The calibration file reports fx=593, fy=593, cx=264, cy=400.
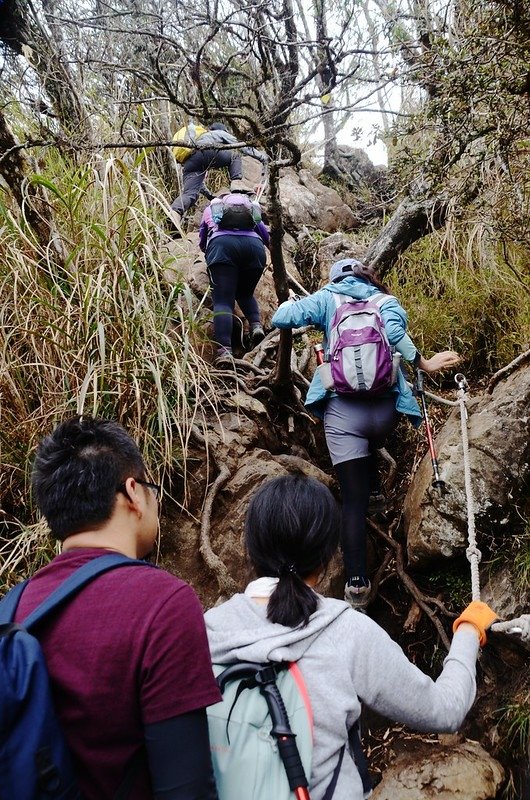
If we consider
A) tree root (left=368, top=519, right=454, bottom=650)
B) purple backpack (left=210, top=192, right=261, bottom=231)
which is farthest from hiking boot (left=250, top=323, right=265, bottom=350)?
tree root (left=368, top=519, right=454, bottom=650)

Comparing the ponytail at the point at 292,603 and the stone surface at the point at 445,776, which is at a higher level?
the ponytail at the point at 292,603

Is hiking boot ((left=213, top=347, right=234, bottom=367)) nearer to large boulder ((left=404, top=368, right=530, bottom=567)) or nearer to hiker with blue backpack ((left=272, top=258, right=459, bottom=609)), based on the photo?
hiker with blue backpack ((left=272, top=258, right=459, bottom=609))

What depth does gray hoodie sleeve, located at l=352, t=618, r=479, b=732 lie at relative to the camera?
1280 millimetres

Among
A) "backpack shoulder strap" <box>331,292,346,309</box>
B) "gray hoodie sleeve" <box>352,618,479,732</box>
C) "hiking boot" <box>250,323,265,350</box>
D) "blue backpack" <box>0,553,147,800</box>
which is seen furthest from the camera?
"hiking boot" <box>250,323,265,350</box>

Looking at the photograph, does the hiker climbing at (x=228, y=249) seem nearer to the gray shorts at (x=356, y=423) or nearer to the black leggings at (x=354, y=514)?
the gray shorts at (x=356, y=423)

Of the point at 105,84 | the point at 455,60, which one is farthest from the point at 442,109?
the point at 105,84

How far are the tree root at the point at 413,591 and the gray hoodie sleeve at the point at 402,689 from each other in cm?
177

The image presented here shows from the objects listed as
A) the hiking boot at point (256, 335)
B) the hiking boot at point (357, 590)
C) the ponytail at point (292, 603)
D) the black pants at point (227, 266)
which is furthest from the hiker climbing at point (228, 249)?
the ponytail at point (292, 603)

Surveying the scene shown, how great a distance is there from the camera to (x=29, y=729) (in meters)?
0.98

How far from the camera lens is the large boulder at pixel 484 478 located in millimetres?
3002

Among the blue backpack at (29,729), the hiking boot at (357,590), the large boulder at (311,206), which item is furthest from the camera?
the large boulder at (311,206)

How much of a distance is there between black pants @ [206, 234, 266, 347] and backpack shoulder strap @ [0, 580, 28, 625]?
9.95 feet

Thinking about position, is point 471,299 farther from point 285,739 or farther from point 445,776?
point 285,739

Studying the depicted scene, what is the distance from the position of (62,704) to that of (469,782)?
2.20m
